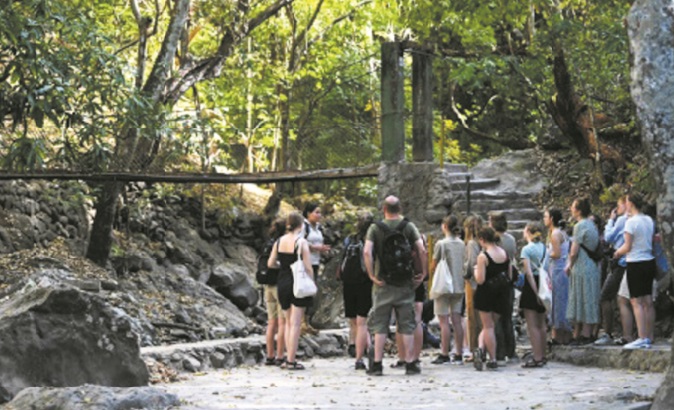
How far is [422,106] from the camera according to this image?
624 inches

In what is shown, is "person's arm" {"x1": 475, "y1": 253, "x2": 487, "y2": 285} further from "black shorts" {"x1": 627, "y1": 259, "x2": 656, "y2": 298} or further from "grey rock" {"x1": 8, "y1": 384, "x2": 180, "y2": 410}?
"grey rock" {"x1": 8, "y1": 384, "x2": 180, "y2": 410}

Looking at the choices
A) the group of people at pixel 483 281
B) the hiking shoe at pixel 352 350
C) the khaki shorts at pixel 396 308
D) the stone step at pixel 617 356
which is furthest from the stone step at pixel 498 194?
the khaki shorts at pixel 396 308

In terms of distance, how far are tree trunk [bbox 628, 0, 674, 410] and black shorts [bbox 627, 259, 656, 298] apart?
4.39m

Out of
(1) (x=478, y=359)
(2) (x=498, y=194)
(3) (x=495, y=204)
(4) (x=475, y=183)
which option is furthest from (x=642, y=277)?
(4) (x=475, y=183)

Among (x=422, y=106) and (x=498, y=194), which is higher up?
(x=422, y=106)

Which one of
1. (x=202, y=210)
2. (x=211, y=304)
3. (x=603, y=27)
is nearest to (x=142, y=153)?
(x=211, y=304)

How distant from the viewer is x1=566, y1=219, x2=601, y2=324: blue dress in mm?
12016

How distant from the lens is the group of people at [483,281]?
1120cm

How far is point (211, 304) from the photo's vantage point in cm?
1902

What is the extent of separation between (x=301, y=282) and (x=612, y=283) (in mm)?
3483

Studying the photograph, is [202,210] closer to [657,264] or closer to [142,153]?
[142,153]

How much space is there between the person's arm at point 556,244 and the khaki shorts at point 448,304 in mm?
1141

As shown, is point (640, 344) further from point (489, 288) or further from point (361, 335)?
point (361, 335)

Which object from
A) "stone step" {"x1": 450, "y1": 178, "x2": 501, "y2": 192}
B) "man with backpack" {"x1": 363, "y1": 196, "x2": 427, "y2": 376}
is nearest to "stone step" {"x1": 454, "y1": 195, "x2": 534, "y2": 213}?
"stone step" {"x1": 450, "y1": 178, "x2": 501, "y2": 192}
